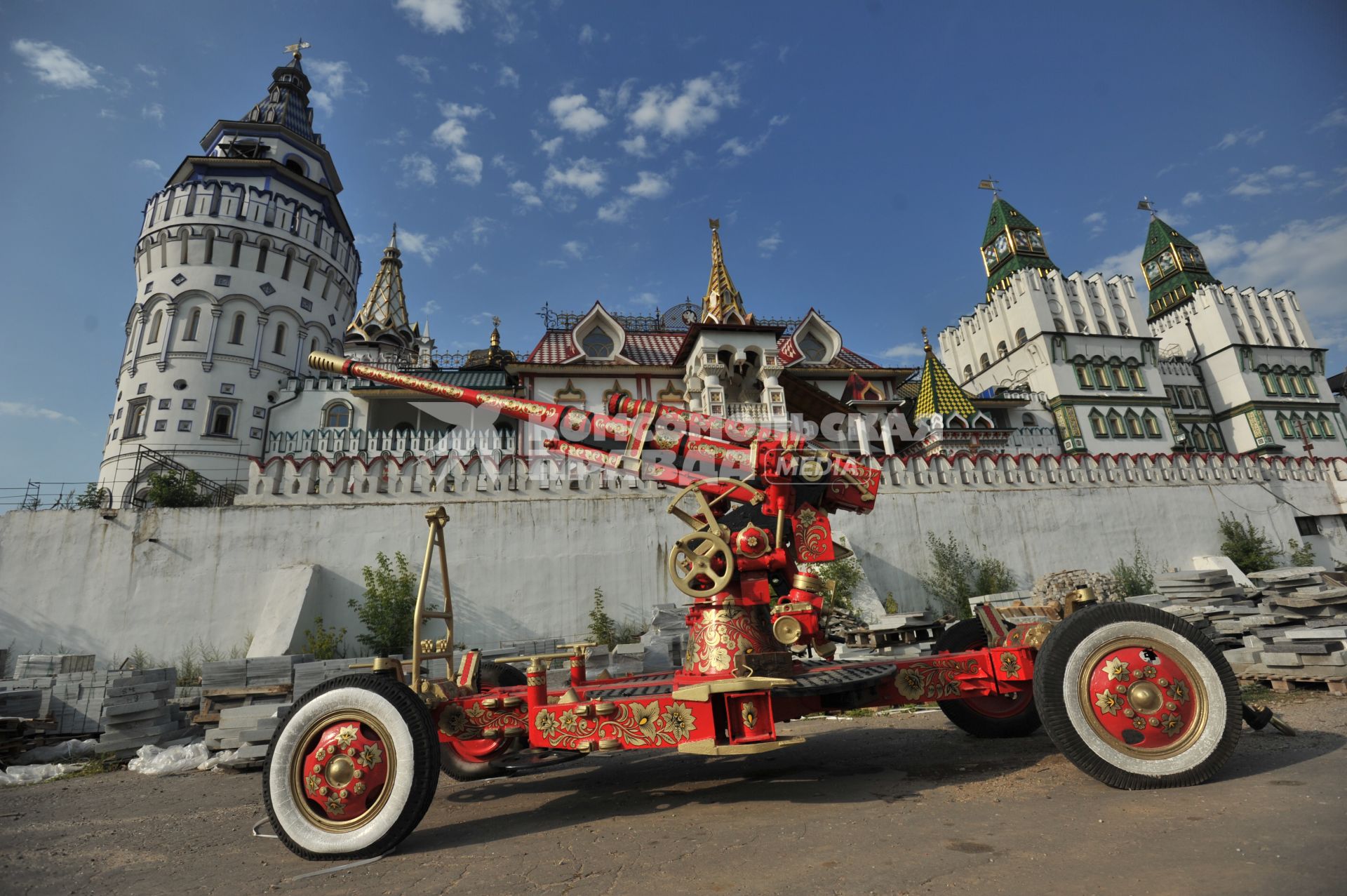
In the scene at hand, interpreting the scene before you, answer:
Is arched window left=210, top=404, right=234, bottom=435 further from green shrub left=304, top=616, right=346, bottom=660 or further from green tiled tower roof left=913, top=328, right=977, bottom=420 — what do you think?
green tiled tower roof left=913, top=328, right=977, bottom=420

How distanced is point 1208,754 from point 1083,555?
17.1 metres

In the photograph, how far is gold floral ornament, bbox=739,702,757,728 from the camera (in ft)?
14.7

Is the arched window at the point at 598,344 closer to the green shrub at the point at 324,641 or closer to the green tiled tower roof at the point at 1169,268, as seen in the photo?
the green shrub at the point at 324,641

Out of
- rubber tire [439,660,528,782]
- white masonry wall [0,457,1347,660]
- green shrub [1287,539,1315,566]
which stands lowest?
rubber tire [439,660,528,782]

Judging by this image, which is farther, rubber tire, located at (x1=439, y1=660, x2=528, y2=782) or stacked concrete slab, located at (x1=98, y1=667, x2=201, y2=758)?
stacked concrete slab, located at (x1=98, y1=667, x2=201, y2=758)

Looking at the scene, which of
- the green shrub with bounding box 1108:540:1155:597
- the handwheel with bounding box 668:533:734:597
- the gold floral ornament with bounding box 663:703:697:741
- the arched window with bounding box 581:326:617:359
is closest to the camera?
the gold floral ornament with bounding box 663:703:697:741

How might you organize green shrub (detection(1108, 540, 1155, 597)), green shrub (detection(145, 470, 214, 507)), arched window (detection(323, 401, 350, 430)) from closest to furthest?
green shrub (detection(145, 470, 214, 507)) → green shrub (detection(1108, 540, 1155, 597)) → arched window (detection(323, 401, 350, 430))

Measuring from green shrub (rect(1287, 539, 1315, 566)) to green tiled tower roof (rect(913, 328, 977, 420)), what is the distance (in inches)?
440

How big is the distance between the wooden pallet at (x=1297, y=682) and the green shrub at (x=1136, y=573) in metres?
9.03

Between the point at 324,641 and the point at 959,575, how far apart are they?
54.4 ft

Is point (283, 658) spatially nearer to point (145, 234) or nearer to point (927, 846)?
point (927, 846)

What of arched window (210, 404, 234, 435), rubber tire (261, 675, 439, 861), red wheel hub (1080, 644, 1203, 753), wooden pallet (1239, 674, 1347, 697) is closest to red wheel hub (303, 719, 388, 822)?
rubber tire (261, 675, 439, 861)

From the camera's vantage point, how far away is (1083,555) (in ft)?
61.0

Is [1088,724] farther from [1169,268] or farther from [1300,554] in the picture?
[1169,268]
